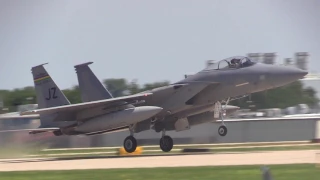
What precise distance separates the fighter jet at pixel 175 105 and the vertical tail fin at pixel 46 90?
126 cm

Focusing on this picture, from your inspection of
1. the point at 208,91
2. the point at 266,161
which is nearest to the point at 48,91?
the point at 208,91

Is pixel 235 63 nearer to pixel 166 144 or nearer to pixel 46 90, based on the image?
pixel 166 144

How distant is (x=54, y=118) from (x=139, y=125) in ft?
10.6

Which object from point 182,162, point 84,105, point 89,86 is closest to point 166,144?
point 84,105

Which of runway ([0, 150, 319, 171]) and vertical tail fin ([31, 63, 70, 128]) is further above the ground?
vertical tail fin ([31, 63, 70, 128])

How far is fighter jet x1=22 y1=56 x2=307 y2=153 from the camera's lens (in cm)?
2367

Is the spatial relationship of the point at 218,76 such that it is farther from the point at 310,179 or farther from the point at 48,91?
the point at 310,179

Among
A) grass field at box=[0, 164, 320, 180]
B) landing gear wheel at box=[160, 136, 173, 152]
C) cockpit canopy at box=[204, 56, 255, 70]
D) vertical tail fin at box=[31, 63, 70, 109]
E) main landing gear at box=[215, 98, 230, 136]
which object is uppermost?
cockpit canopy at box=[204, 56, 255, 70]

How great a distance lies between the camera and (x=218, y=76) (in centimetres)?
2400

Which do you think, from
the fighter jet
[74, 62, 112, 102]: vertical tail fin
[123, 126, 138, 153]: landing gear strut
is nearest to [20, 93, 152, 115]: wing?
the fighter jet

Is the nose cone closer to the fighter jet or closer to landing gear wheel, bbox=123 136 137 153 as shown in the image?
the fighter jet

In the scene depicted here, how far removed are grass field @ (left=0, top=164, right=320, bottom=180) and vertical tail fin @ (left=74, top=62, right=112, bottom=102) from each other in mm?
9112

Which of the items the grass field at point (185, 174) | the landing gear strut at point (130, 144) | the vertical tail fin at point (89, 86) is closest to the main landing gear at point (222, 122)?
the landing gear strut at point (130, 144)

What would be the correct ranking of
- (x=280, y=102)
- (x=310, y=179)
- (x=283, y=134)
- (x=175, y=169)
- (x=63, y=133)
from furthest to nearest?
(x=280, y=102)
(x=283, y=134)
(x=63, y=133)
(x=175, y=169)
(x=310, y=179)
